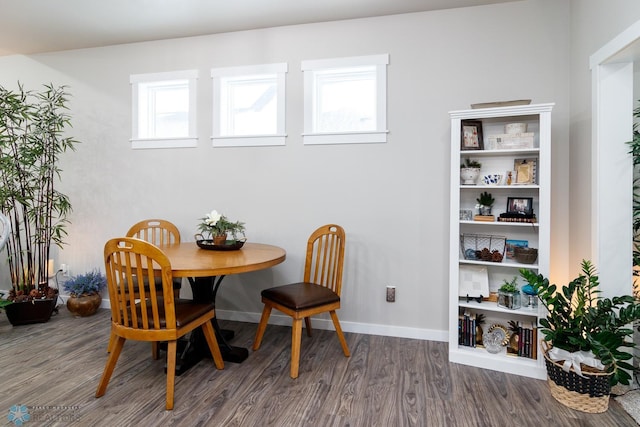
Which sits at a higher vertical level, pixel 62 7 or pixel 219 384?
pixel 62 7

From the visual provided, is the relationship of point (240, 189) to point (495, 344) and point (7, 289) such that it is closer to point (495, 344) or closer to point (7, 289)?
point (495, 344)

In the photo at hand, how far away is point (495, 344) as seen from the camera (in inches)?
94.2

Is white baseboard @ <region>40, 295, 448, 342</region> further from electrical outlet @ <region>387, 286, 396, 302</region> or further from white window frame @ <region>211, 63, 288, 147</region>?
white window frame @ <region>211, 63, 288, 147</region>

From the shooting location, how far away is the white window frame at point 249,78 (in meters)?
3.10

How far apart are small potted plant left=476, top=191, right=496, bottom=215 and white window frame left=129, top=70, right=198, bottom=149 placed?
101 inches

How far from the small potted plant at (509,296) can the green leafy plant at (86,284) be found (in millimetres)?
3647

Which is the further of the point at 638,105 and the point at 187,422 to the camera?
the point at 638,105

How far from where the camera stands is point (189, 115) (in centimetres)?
334

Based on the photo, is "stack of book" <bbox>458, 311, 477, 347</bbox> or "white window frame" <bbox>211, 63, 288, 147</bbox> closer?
"stack of book" <bbox>458, 311, 477, 347</bbox>

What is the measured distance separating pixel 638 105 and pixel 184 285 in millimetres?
3883

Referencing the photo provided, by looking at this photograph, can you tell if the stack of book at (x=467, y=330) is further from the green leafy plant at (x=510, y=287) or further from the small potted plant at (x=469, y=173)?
the small potted plant at (x=469, y=173)

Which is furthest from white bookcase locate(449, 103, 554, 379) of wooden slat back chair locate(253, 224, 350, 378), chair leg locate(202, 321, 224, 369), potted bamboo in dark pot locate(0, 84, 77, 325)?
potted bamboo in dark pot locate(0, 84, 77, 325)

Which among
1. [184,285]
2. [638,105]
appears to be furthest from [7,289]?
[638,105]

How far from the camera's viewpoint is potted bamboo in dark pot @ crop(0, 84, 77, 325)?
3084 mm
